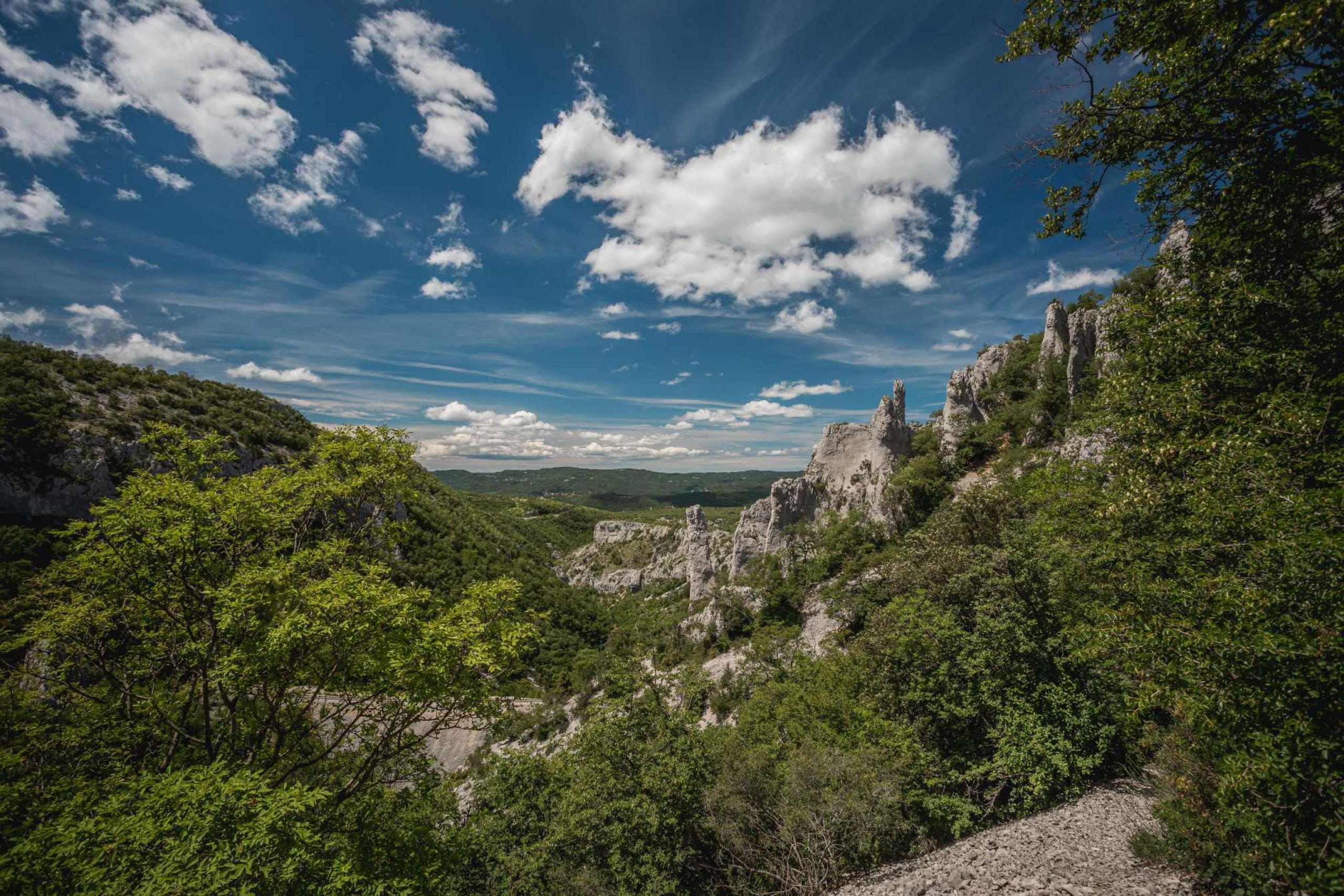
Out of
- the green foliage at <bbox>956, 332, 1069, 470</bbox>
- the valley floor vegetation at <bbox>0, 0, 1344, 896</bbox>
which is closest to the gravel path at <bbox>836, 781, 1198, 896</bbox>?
the valley floor vegetation at <bbox>0, 0, 1344, 896</bbox>

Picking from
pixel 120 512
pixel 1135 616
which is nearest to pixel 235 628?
pixel 120 512

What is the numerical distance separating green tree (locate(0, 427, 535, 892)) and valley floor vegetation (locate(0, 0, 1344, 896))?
0.07m

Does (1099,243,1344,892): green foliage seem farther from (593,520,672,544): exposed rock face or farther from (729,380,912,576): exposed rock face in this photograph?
(593,520,672,544): exposed rock face

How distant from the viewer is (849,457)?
45.9 metres

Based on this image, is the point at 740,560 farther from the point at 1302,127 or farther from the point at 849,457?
the point at 1302,127

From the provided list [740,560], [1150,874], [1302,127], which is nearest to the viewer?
[1302,127]

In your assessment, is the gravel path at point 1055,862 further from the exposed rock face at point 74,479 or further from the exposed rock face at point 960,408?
the exposed rock face at point 74,479

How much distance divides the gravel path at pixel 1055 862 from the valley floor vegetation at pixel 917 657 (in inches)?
26.9

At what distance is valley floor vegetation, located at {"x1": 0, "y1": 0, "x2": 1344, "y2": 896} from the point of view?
493 centimetres

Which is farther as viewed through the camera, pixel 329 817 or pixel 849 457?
pixel 849 457

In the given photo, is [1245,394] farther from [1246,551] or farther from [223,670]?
[223,670]

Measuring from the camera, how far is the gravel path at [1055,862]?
26.1ft

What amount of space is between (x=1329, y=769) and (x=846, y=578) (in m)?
31.9

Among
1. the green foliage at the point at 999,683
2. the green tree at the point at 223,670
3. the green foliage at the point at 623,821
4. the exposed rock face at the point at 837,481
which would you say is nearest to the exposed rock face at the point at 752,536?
the exposed rock face at the point at 837,481
